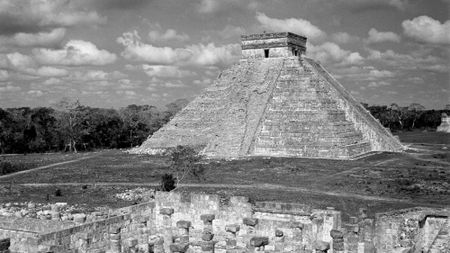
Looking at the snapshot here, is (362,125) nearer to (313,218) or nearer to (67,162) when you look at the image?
(67,162)

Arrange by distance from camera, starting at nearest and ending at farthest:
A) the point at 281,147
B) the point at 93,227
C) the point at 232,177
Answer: the point at 93,227 → the point at 232,177 → the point at 281,147

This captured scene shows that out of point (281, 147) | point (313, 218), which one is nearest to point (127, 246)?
point (313, 218)

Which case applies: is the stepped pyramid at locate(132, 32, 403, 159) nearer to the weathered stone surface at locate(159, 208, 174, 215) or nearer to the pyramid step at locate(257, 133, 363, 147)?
the pyramid step at locate(257, 133, 363, 147)

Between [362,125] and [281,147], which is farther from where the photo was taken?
[362,125]

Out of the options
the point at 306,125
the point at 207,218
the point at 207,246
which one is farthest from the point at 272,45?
the point at 207,246

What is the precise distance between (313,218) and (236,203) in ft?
8.16

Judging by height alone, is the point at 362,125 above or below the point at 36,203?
above

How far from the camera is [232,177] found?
4016cm

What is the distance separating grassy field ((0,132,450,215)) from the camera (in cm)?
3123

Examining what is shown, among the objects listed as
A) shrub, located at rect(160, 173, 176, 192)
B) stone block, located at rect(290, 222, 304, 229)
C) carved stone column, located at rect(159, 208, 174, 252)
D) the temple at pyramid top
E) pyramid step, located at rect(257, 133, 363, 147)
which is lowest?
shrub, located at rect(160, 173, 176, 192)

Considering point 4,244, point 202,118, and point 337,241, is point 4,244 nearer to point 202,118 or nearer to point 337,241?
point 337,241

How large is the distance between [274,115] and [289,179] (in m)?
18.9

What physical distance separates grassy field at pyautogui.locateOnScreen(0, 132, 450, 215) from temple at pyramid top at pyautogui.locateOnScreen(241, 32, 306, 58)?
60.1 ft

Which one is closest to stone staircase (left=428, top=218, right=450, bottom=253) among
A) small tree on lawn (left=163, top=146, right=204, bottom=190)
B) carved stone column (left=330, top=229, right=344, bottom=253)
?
carved stone column (left=330, top=229, right=344, bottom=253)
